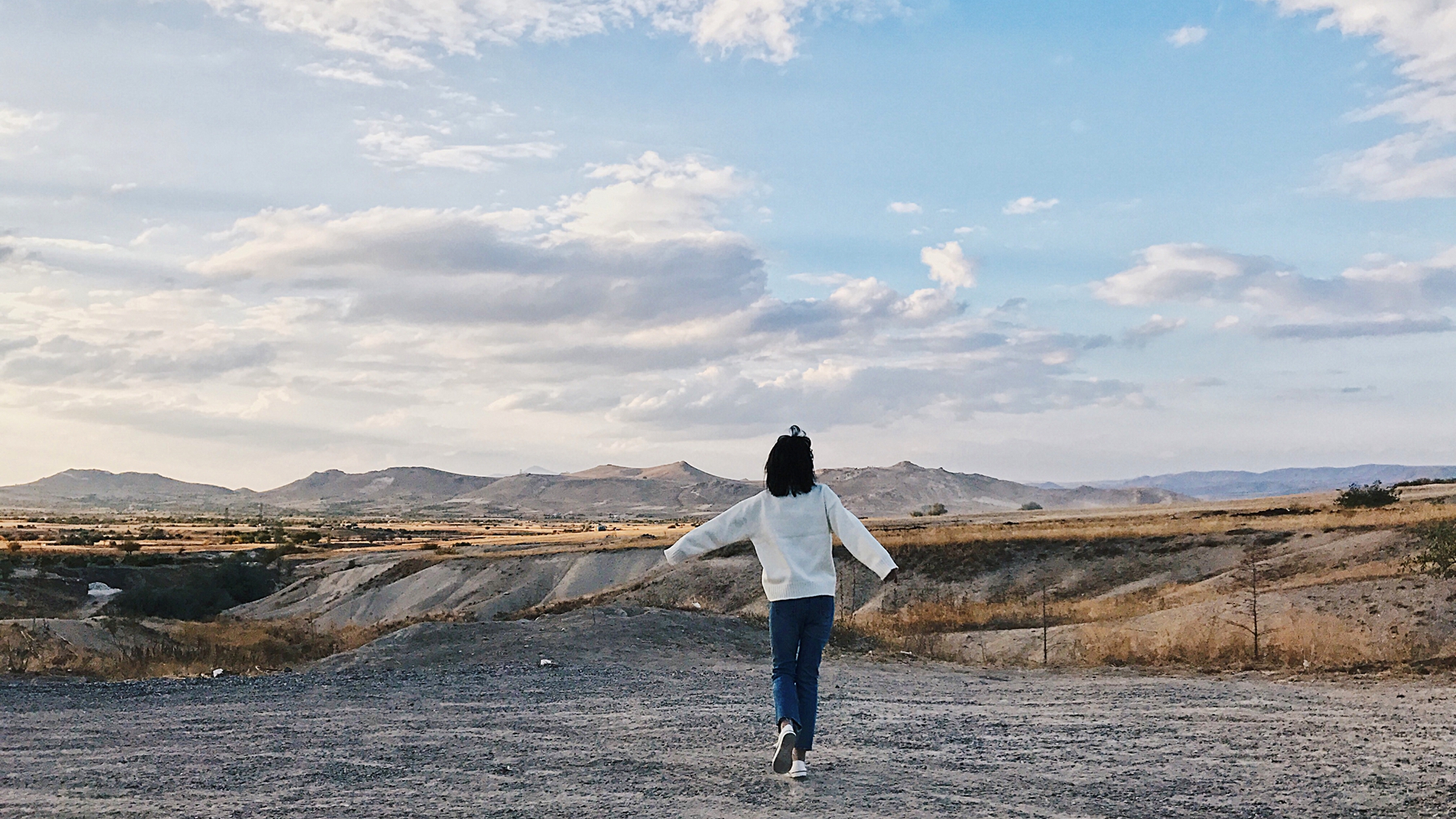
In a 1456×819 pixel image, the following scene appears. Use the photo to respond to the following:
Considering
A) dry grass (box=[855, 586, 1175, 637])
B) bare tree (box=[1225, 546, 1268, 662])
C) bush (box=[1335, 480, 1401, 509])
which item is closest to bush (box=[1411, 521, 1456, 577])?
bare tree (box=[1225, 546, 1268, 662])

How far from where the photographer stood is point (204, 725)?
1119 cm

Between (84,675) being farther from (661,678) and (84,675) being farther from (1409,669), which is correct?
(1409,669)

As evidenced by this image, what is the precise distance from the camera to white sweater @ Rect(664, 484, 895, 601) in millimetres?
8062

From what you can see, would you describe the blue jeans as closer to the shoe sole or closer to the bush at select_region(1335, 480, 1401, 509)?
the shoe sole

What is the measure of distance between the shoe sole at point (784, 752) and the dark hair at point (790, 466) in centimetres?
164

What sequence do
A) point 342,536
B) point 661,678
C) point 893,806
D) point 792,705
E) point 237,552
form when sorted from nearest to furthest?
1. point 893,806
2. point 792,705
3. point 661,678
4. point 237,552
5. point 342,536

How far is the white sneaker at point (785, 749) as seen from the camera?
26.1 feet

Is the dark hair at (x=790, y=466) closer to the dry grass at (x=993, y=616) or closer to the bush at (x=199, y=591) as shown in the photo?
the dry grass at (x=993, y=616)

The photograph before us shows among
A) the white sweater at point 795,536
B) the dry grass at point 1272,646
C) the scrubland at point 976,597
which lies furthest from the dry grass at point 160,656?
the dry grass at point 1272,646

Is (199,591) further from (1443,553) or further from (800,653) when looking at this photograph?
(800,653)

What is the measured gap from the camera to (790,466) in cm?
819

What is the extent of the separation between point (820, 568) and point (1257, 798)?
316 cm

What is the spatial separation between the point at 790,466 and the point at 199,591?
6673 cm

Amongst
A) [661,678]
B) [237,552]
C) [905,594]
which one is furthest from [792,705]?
[237,552]
